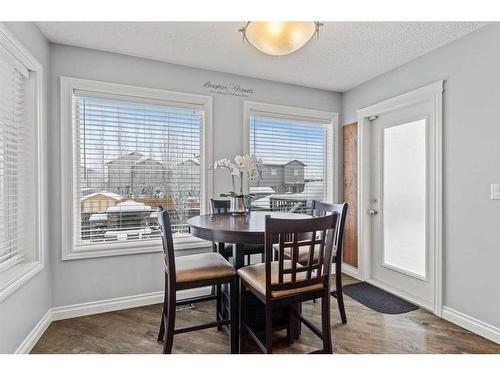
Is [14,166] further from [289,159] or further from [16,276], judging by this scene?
[289,159]

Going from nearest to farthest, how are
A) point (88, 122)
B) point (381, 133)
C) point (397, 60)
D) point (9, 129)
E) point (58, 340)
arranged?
point (9, 129) < point (58, 340) < point (88, 122) < point (397, 60) < point (381, 133)

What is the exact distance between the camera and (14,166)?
195cm

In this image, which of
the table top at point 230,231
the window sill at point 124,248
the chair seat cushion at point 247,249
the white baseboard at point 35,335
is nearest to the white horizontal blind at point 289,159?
the chair seat cushion at point 247,249

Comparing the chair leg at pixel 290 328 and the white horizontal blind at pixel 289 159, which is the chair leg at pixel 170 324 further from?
the white horizontal blind at pixel 289 159

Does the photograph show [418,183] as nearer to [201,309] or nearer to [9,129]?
[201,309]

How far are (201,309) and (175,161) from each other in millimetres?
1472

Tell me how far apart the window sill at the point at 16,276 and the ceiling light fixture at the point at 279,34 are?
2146mm

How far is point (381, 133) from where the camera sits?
3.12 metres

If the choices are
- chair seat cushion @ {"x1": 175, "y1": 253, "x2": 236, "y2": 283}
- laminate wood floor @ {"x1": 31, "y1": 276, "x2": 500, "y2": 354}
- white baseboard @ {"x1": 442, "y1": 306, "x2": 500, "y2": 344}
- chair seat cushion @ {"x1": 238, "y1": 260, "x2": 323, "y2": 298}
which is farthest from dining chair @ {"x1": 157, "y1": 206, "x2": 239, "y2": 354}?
white baseboard @ {"x1": 442, "y1": 306, "x2": 500, "y2": 344}

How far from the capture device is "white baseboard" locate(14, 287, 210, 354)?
6.82 ft

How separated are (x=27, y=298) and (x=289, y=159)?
2.78 meters

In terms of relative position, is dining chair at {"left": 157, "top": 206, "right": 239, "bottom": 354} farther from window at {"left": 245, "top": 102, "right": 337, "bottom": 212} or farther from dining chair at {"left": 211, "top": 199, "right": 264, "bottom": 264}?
window at {"left": 245, "top": 102, "right": 337, "bottom": 212}

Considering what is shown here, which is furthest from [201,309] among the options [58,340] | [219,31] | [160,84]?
[219,31]

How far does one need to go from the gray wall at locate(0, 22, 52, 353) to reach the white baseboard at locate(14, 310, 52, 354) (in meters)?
0.03
